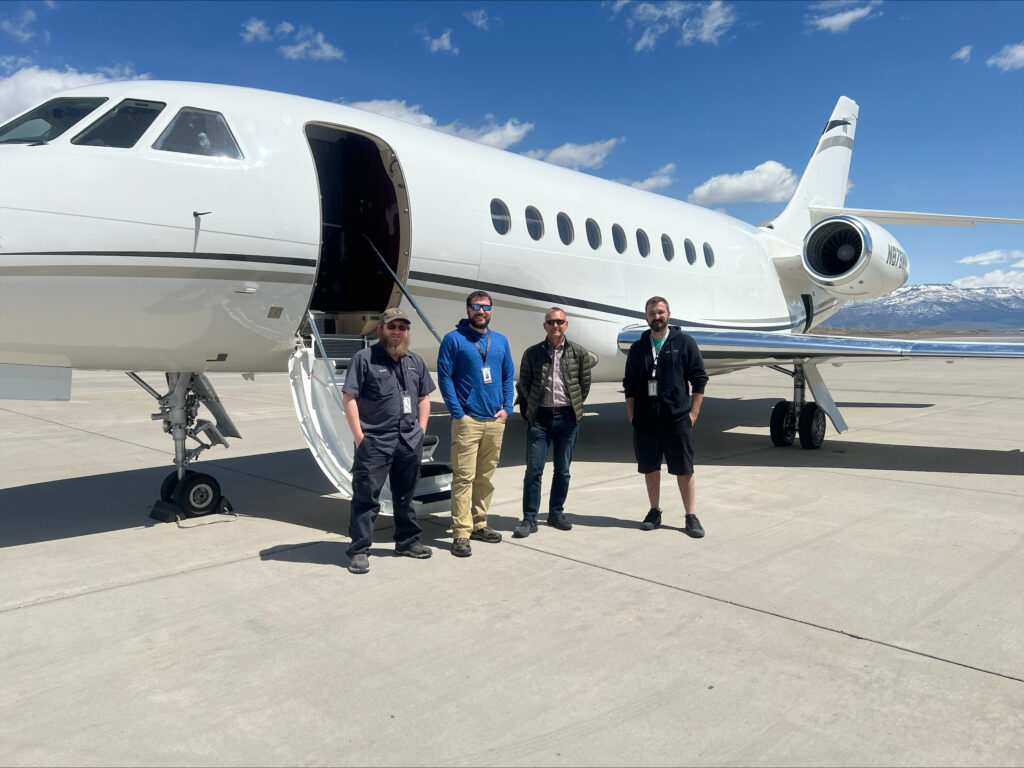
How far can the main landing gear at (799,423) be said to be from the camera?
1007cm

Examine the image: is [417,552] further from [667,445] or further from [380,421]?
[667,445]

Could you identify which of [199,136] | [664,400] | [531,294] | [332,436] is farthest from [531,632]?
[531,294]

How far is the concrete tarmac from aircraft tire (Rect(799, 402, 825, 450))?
7.36 feet

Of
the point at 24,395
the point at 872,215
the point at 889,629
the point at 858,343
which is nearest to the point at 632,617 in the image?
the point at 889,629

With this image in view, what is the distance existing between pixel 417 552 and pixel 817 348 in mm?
6077

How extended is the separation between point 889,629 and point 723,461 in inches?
206

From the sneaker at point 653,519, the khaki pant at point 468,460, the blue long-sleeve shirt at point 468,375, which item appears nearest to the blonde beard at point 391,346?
the blue long-sleeve shirt at point 468,375

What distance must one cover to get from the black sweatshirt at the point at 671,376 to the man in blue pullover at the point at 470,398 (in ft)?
3.60

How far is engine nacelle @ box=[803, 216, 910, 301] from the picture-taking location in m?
11.9

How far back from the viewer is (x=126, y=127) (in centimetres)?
554

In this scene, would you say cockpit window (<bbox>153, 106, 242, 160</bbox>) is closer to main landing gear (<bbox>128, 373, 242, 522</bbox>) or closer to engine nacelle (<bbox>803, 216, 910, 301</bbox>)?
main landing gear (<bbox>128, 373, 242, 522</bbox>)

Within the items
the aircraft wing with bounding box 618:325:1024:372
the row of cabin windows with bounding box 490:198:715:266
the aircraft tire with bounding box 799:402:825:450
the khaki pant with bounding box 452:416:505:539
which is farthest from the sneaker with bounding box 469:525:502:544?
the aircraft tire with bounding box 799:402:825:450

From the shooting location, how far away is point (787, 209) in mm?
15281

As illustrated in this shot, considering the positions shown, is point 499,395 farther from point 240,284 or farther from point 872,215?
point 872,215
